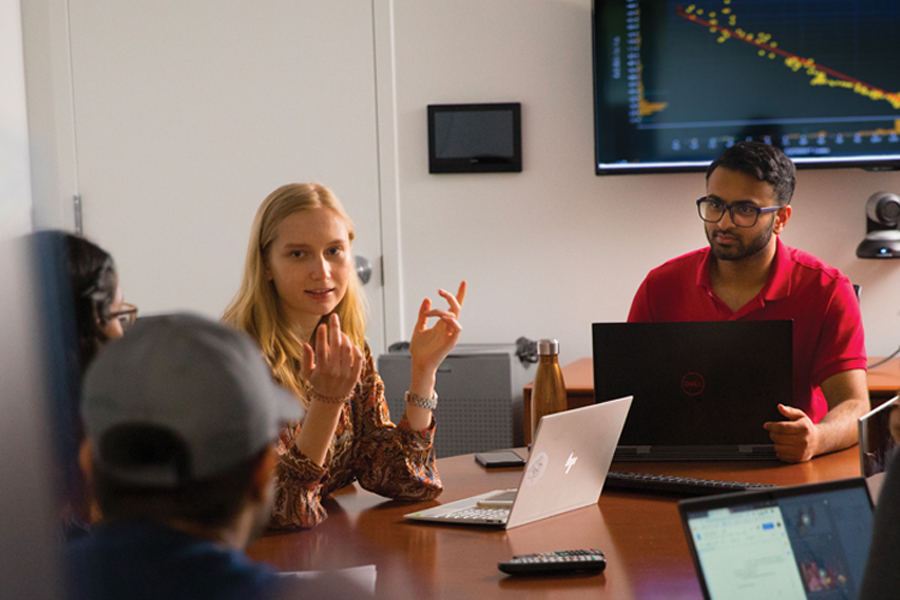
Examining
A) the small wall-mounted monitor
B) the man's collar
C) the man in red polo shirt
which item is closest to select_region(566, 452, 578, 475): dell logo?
the man in red polo shirt

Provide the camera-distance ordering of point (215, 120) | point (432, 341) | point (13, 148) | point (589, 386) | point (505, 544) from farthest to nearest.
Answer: point (215, 120) → point (589, 386) → point (432, 341) → point (505, 544) → point (13, 148)

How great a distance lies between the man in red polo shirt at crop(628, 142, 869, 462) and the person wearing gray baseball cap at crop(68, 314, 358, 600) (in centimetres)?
179

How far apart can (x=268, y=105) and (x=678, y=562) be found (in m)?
2.67

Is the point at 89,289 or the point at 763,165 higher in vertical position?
the point at 763,165

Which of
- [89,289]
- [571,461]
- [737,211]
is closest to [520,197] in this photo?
[737,211]

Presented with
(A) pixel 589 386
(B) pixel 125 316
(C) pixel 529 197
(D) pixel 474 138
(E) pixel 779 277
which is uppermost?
(D) pixel 474 138

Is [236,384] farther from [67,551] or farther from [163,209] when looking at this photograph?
[163,209]

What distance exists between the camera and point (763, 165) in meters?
2.00

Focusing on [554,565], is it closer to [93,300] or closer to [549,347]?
[549,347]

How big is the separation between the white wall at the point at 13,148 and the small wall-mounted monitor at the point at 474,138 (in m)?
2.94

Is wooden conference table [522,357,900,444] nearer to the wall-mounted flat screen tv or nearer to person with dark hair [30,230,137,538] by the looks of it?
the wall-mounted flat screen tv

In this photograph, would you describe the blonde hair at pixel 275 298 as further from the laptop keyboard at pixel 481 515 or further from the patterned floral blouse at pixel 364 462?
the laptop keyboard at pixel 481 515

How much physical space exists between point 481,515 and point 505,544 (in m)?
0.13

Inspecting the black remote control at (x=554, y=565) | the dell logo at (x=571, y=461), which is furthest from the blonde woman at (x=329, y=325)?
the black remote control at (x=554, y=565)
